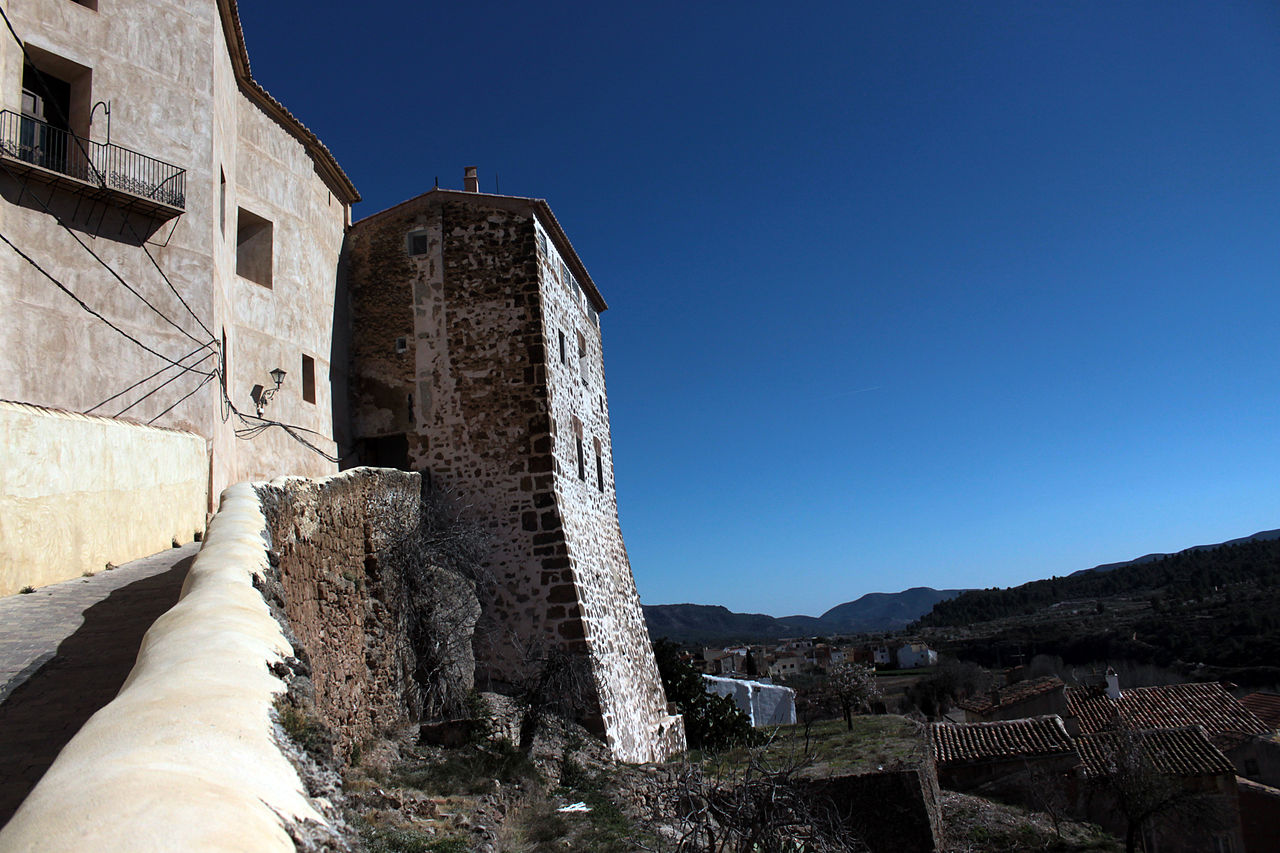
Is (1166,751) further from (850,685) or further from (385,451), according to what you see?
(385,451)

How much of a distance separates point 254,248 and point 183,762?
1375cm

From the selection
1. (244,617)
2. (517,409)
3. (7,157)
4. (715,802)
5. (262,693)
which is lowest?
(715,802)

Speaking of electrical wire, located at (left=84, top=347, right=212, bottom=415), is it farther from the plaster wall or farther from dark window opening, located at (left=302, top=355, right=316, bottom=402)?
dark window opening, located at (left=302, top=355, right=316, bottom=402)

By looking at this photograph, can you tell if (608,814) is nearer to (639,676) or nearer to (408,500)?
(408,500)

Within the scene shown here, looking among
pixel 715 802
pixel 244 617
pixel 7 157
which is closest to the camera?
pixel 244 617

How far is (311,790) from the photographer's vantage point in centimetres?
298

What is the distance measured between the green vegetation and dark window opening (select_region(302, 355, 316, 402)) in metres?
9.99

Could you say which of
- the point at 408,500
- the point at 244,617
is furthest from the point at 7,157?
the point at 244,617

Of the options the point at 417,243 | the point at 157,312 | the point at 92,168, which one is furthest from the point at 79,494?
the point at 417,243

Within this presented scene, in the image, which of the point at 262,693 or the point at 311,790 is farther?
the point at 262,693

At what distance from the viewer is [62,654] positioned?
5590 millimetres

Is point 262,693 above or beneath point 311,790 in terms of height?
above

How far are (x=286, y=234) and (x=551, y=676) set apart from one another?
8714 millimetres

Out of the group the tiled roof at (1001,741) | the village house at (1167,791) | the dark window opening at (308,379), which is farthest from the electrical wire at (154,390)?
the village house at (1167,791)
